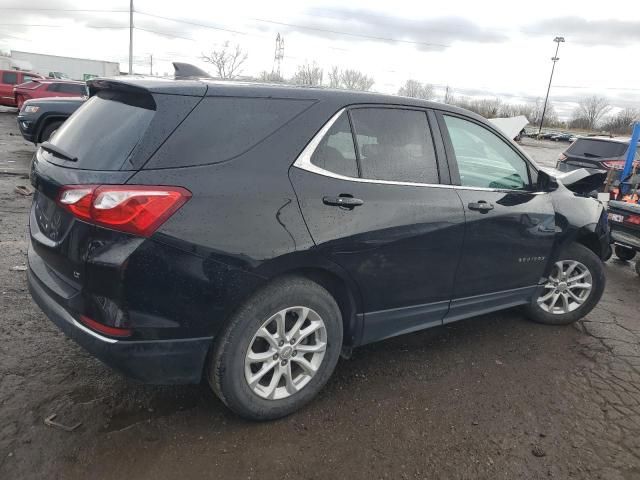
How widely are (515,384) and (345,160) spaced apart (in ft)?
6.22

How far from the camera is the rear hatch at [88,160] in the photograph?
7.39 ft

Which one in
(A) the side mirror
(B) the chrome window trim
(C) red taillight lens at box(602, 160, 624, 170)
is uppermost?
(B) the chrome window trim

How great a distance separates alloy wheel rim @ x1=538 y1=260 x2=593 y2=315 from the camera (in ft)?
14.0

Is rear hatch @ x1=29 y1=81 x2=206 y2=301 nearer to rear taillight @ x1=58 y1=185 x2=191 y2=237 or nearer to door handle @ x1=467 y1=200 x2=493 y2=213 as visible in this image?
rear taillight @ x1=58 y1=185 x2=191 y2=237

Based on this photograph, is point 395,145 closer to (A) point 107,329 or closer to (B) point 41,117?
(A) point 107,329

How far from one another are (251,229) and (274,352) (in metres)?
0.70

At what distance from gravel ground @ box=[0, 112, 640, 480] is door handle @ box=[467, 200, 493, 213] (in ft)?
3.62

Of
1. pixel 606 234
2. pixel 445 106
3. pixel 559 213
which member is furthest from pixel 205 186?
→ pixel 606 234

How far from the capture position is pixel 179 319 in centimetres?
230

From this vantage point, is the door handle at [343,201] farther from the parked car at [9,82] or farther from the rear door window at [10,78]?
the rear door window at [10,78]

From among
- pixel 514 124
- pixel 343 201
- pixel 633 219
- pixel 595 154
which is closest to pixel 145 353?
pixel 343 201

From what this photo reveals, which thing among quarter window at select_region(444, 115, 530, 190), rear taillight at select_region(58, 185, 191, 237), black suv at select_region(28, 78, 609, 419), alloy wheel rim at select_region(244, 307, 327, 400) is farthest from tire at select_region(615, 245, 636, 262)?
rear taillight at select_region(58, 185, 191, 237)

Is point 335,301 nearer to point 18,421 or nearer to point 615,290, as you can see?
point 18,421

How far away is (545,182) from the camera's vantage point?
12.9 ft
